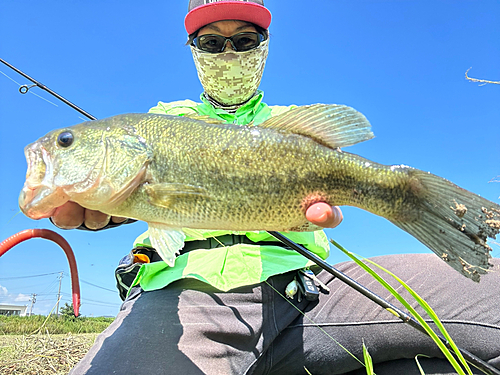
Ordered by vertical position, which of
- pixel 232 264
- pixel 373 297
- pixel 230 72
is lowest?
pixel 373 297

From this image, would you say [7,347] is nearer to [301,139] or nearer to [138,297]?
[138,297]

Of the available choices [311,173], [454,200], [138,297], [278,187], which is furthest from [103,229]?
[454,200]

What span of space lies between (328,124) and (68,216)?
70.7 inches

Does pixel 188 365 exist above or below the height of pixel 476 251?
below

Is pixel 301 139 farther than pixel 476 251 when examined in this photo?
Yes

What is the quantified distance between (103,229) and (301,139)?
1.71 m

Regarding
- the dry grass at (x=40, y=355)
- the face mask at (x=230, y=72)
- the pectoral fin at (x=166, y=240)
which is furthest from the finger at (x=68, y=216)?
the dry grass at (x=40, y=355)

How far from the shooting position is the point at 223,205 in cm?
204

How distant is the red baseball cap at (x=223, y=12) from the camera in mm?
3910

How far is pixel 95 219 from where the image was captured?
257 cm

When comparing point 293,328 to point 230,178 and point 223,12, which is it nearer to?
point 230,178

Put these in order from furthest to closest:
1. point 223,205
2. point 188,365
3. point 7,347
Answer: point 7,347 < point 188,365 < point 223,205

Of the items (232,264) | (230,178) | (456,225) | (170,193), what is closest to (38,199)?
(170,193)

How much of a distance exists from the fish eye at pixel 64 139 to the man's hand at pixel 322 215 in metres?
1.49
